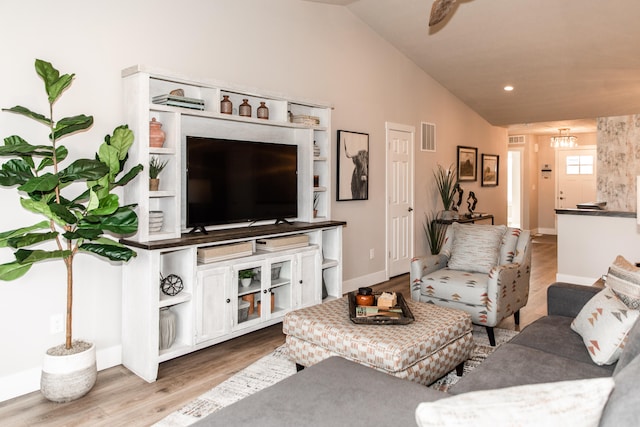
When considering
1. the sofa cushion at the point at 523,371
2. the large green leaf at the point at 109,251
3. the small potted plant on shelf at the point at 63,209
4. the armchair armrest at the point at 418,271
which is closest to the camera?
the sofa cushion at the point at 523,371

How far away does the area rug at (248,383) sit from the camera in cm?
246

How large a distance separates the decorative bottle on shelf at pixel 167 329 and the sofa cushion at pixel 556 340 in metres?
2.12

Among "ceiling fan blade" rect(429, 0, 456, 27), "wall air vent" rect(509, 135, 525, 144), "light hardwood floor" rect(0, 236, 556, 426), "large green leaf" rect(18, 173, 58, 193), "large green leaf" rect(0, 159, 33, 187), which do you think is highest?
"wall air vent" rect(509, 135, 525, 144)

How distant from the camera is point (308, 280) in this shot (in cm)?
397

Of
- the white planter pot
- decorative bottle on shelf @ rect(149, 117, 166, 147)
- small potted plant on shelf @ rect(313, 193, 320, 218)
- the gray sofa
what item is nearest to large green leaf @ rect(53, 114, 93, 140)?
decorative bottle on shelf @ rect(149, 117, 166, 147)

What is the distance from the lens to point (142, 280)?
2.96 m

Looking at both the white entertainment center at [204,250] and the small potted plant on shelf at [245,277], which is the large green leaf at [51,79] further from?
the small potted plant on shelf at [245,277]

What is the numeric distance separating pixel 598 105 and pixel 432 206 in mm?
2803

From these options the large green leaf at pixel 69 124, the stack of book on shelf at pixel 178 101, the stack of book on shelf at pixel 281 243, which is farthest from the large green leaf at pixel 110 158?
the stack of book on shelf at pixel 281 243

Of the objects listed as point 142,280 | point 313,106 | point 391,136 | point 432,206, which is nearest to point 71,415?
point 142,280

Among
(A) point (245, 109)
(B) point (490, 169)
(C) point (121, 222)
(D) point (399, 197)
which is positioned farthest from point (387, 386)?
(B) point (490, 169)

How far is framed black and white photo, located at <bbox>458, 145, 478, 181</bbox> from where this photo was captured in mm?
Result: 7301

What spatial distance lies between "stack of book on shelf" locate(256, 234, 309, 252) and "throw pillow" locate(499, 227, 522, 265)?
1672 mm

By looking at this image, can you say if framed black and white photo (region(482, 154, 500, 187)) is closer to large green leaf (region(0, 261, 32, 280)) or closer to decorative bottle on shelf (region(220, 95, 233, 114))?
decorative bottle on shelf (region(220, 95, 233, 114))
